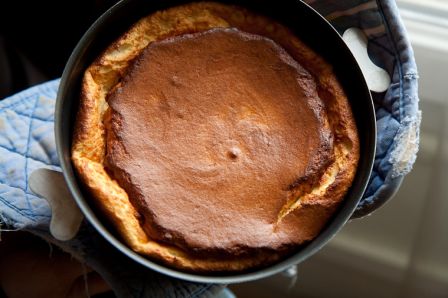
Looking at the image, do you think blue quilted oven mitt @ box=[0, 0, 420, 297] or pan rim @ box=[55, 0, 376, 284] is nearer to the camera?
pan rim @ box=[55, 0, 376, 284]

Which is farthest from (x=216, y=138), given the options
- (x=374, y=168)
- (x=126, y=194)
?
(x=374, y=168)

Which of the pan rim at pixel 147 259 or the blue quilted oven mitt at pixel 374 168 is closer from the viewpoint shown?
the pan rim at pixel 147 259

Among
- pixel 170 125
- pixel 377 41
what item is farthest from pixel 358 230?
pixel 170 125
